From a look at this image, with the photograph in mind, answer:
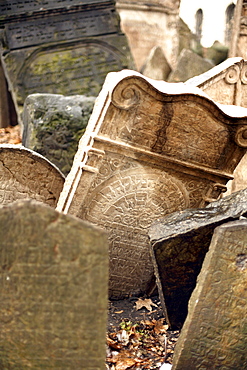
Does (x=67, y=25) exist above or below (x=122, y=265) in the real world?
above

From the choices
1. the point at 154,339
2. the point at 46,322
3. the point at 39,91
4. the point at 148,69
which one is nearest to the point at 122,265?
the point at 154,339

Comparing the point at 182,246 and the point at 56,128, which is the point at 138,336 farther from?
the point at 56,128

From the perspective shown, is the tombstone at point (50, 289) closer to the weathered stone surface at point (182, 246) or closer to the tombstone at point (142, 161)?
the weathered stone surface at point (182, 246)

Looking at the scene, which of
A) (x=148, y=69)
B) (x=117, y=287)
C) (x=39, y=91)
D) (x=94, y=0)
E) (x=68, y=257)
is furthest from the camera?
(x=148, y=69)

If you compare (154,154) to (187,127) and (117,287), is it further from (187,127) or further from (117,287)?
(117,287)

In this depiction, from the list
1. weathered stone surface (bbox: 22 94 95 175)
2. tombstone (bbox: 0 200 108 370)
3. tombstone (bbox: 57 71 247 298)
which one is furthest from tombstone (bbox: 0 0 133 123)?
tombstone (bbox: 0 200 108 370)

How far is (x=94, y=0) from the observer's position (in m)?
8.71

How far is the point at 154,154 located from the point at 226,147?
22.6 inches

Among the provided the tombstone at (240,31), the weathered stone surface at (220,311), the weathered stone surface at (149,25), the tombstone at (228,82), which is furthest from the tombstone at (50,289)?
the weathered stone surface at (149,25)

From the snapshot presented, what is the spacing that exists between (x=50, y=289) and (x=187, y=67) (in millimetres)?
8074

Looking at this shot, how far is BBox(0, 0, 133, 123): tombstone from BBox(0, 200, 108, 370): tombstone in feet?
19.3

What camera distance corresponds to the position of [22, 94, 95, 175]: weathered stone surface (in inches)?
236

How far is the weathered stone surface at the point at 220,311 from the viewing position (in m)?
2.81

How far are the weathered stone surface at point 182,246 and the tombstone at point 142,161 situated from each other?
1.19ft
